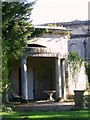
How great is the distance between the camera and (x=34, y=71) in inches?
1155

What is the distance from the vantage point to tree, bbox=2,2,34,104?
56.5 ft

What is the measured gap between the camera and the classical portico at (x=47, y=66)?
A: 90.0ft

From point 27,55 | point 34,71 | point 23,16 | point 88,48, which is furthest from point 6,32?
point 88,48

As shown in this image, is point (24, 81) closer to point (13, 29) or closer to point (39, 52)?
point (39, 52)

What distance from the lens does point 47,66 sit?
97.5ft

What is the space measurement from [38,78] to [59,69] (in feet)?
7.75

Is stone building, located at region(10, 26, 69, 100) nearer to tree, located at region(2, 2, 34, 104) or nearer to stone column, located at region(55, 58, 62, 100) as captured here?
stone column, located at region(55, 58, 62, 100)

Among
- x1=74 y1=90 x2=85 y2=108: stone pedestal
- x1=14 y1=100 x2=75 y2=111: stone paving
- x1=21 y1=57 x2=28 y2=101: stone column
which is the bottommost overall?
x1=14 y1=100 x2=75 y2=111: stone paving

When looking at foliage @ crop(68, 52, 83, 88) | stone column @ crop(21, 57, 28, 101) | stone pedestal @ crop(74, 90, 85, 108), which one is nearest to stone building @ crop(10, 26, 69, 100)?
stone column @ crop(21, 57, 28, 101)

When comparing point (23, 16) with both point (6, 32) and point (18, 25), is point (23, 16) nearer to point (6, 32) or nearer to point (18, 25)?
point (18, 25)

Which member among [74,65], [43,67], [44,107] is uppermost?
[74,65]

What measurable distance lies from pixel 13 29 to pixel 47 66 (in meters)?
10.9

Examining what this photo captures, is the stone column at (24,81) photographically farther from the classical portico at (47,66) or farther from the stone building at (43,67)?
the classical portico at (47,66)

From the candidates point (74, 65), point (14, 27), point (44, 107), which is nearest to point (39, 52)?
point (44, 107)
